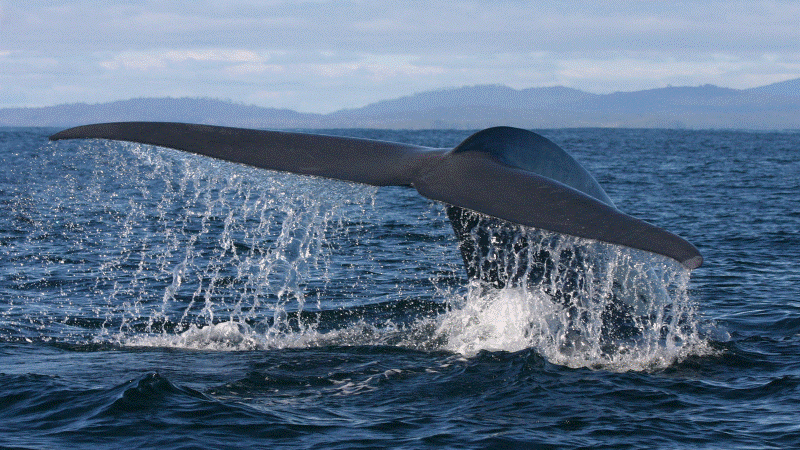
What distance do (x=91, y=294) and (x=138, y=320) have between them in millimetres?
1697

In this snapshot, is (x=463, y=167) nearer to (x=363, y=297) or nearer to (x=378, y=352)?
(x=378, y=352)

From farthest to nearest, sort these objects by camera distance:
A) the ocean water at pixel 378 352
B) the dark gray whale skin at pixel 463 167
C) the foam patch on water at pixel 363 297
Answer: the foam patch on water at pixel 363 297, the ocean water at pixel 378 352, the dark gray whale skin at pixel 463 167

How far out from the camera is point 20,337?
8.65 metres

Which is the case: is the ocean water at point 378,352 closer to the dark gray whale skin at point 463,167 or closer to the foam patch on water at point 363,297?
the foam patch on water at point 363,297

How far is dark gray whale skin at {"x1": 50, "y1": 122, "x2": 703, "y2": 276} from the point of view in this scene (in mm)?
4715

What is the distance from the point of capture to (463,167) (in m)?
5.48

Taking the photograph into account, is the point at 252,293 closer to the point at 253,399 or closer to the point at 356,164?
the point at 253,399

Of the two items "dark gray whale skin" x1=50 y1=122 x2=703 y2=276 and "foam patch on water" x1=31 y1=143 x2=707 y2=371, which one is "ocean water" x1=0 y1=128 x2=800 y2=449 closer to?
"foam patch on water" x1=31 y1=143 x2=707 y2=371

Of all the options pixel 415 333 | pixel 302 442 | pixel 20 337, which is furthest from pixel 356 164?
pixel 20 337

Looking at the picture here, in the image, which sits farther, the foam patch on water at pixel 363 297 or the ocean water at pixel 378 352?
the foam patch on water at pixel 363 297

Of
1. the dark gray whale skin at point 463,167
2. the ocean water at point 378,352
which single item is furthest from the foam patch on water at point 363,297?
the dark gray whale skin at point 463,167

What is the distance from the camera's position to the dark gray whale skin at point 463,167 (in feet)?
15.5

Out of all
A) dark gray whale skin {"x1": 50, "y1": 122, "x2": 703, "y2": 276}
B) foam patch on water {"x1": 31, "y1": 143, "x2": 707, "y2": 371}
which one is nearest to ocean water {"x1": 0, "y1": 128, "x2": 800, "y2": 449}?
foam patch on water {"x1": 31, "y1": 143, "x2": 707, "y2": 371}

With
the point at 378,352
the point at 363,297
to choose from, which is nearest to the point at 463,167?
the point at 378,352
